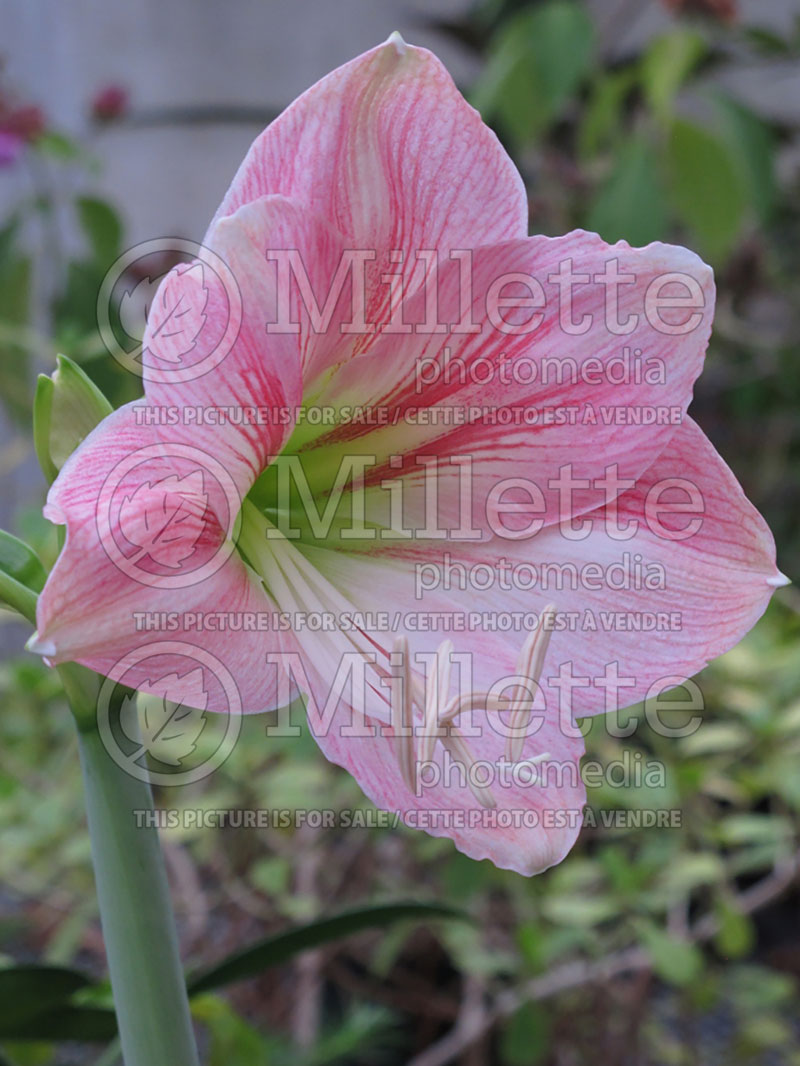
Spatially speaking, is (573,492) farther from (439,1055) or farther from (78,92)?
(78,92)

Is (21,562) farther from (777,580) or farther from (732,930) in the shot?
(732,930)

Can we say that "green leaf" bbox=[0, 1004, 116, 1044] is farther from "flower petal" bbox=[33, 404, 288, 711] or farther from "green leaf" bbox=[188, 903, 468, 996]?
"flower petal" bbox=[33, 404, 288, 711]

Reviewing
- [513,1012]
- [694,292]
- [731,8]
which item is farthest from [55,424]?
[731,8]

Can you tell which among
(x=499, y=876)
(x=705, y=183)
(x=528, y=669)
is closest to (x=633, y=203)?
(x=705, y=183)

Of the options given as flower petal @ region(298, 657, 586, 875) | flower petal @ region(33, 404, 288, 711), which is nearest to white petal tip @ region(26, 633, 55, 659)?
flower petal @ region(33, 404, 288, 711)

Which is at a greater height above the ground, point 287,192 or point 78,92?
point 287,192

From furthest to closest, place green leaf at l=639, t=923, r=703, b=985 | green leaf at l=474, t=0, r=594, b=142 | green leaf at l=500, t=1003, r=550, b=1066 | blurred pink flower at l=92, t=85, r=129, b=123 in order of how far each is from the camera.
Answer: blurred pink flower at l=92, t=85, r=129, b=123, green leaf at l=474, t=0, r=594, b=142, green leaf at l=500, t=1003, r=550, b=1066, green leaf at l=639, t=923, r=703, b=985
